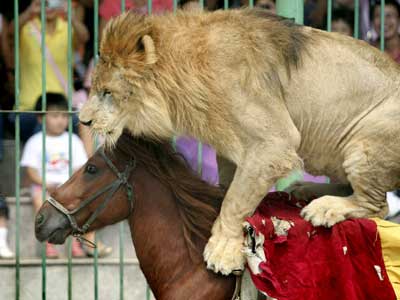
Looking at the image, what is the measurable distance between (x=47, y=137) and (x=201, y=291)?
1.90 meters

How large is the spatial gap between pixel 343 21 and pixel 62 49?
1657mm

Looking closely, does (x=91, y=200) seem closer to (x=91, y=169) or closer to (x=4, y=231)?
(x=91, y=169)

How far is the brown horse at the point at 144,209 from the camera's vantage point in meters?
4.62

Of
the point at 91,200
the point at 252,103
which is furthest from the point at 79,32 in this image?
the point at 252,103

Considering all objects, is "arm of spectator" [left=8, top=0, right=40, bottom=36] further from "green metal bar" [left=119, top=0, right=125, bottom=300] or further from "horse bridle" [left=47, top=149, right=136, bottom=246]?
"horse bridle" [left=47, top=149, right=136, bottom=246]

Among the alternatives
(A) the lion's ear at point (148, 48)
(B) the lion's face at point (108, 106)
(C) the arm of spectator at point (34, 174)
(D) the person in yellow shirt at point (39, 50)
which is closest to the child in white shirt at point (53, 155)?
(C) the arm of spectator at point (34, 174)

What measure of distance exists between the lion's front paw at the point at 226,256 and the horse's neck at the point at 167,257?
0.28ft

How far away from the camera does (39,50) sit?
6.46 metres

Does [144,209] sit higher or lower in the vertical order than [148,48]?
lower

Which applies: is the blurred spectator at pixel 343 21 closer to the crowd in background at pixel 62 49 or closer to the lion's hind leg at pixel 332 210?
the crowd in background at pixel 62 49

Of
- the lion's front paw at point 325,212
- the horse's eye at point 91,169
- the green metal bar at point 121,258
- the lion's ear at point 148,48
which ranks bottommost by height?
the green metal bar at point 121,258

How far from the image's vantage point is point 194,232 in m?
4.65

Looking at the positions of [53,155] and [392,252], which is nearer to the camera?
[392,252]

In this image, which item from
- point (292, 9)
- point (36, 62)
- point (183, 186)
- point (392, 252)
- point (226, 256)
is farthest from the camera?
point (36, 62)
